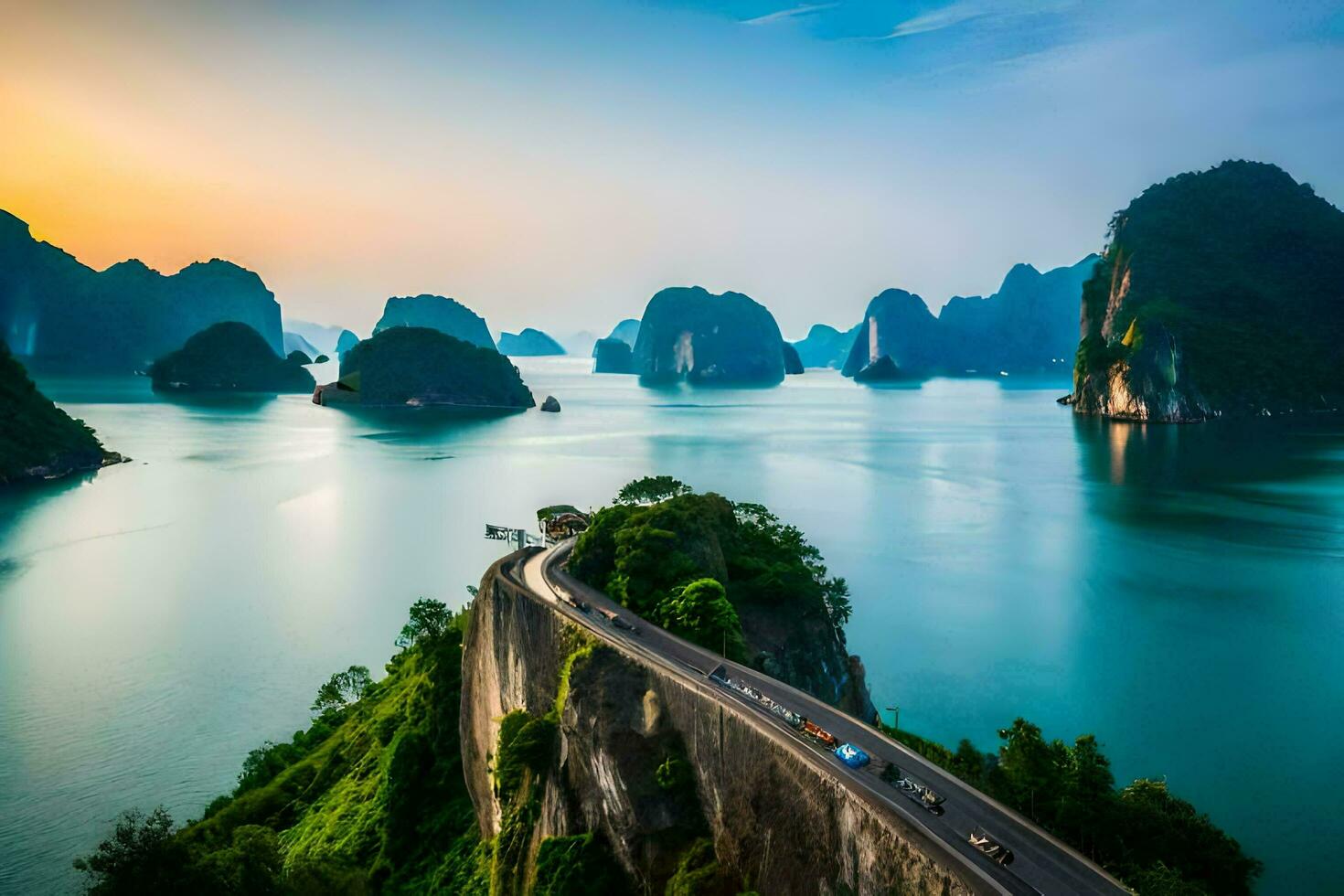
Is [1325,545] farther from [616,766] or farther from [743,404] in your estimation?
[743,404]

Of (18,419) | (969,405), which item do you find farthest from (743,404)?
(18,419)

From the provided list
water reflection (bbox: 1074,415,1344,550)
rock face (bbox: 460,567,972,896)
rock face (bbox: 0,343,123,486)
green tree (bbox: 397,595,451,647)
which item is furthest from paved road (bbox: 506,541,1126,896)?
rock face (bbox: 0,343,123,486)

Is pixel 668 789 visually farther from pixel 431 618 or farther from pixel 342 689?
pixel 342 689

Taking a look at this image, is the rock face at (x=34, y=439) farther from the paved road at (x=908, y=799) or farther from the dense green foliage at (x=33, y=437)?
the paved road at (x=908, y=799)

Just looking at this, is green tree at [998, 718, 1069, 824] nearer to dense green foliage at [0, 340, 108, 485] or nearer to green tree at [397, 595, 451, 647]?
green tree at [397, 595, 451, 647]

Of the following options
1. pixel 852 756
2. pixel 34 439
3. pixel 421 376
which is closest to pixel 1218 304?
pixel 421 376
